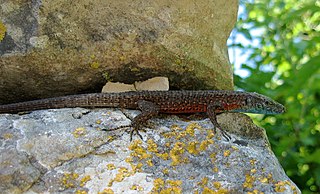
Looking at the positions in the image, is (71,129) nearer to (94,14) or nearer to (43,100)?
(43,100)

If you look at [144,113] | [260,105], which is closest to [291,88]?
[260,105]

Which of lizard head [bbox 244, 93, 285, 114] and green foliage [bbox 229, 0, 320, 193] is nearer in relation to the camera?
lizard head [bbox 244, 93, 285, 114]

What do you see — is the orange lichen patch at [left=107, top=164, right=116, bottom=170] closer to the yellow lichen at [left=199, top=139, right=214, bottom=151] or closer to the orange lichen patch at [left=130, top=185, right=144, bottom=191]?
the orange lichen patch at [left=130, top=185, right=144, bottom=191]

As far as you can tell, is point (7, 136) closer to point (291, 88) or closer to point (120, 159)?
point (120, 159)

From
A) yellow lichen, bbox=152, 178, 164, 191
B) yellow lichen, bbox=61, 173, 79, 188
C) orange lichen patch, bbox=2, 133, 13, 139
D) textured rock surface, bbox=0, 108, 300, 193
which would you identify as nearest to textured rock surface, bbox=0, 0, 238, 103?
textured rock surface, bbox=0, 108, 300, 193

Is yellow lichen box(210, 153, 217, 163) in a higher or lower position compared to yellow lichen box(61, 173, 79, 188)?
lower

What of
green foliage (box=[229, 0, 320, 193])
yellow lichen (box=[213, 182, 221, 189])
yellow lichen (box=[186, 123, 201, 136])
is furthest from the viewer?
green foliage (box=[229, 0, 320, 193])

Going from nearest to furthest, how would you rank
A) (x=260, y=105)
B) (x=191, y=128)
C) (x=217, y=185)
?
(x=217, y=185), (x=191, y=128), (x=260, y=105)
